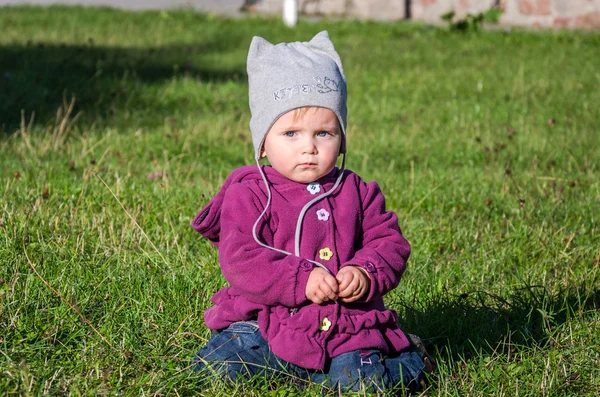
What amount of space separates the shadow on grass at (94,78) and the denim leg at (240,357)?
3888 millimetres

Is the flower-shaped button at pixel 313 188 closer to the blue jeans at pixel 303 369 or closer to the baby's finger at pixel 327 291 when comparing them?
the baby's finger at pixel 327 291

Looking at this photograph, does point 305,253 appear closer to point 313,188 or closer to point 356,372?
point 313,188

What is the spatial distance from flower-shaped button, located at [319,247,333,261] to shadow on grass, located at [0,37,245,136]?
403 cm

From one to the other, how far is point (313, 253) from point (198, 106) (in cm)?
574

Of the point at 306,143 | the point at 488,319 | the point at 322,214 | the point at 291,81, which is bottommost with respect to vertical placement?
the point at 488,319

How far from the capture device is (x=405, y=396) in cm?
290

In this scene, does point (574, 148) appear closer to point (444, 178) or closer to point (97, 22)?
point (444, 178)

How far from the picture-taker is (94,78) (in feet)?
29.2

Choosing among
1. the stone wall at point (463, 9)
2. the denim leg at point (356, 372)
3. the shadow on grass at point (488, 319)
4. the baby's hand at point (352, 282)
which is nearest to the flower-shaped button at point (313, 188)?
the baby's hand at point (352, 282)

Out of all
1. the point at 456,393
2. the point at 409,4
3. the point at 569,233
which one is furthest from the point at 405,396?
the point at 409,4

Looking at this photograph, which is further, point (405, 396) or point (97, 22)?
point (97, 22)

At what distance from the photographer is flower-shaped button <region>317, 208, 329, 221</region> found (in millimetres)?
2893

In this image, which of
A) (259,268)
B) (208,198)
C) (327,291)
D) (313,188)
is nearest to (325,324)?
(327,291)

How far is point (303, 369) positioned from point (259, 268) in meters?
0.41
